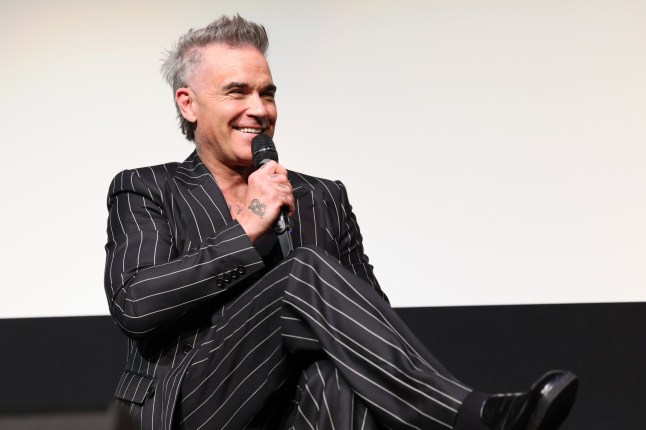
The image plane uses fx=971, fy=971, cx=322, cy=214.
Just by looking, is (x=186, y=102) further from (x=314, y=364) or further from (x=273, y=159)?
(x=314, y=364)

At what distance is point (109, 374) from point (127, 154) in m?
0.70

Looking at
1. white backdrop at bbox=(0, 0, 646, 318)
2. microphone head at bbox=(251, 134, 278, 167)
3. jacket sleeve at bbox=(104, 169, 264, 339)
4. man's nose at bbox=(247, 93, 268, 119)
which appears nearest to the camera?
jacket sleeve at bbox=(104, 169, 264, 339)

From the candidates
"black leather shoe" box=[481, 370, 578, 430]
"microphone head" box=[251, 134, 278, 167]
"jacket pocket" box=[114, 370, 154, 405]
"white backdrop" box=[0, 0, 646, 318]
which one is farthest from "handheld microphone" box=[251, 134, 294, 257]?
"white backdrop" box=[0, 0, 646, 318]

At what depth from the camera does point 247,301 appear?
1734 millimetres

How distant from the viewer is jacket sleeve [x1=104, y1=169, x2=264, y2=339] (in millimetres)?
1787

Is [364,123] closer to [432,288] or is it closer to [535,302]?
[432,288]

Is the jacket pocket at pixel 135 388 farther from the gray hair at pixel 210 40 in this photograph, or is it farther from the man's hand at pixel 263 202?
the gray hair at pixel 210 40

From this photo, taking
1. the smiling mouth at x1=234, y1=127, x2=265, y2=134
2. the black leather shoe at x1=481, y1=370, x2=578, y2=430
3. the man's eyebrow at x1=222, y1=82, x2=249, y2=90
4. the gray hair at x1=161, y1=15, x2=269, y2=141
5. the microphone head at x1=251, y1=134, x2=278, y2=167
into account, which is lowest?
the black leather shoe at x1=481, y1=370, x2=578, y2=430

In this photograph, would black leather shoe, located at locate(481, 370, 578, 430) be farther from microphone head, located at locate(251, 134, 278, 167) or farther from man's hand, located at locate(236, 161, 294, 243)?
microphone head, located at locate(251, 134, 278, 167)

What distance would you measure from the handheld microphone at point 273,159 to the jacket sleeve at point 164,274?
80mm

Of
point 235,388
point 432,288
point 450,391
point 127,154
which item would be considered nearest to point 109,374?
point 127,154

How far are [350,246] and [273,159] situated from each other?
1.12 ft

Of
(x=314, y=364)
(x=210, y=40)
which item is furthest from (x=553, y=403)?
(x=210, y=40)

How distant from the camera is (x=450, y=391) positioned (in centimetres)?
147
